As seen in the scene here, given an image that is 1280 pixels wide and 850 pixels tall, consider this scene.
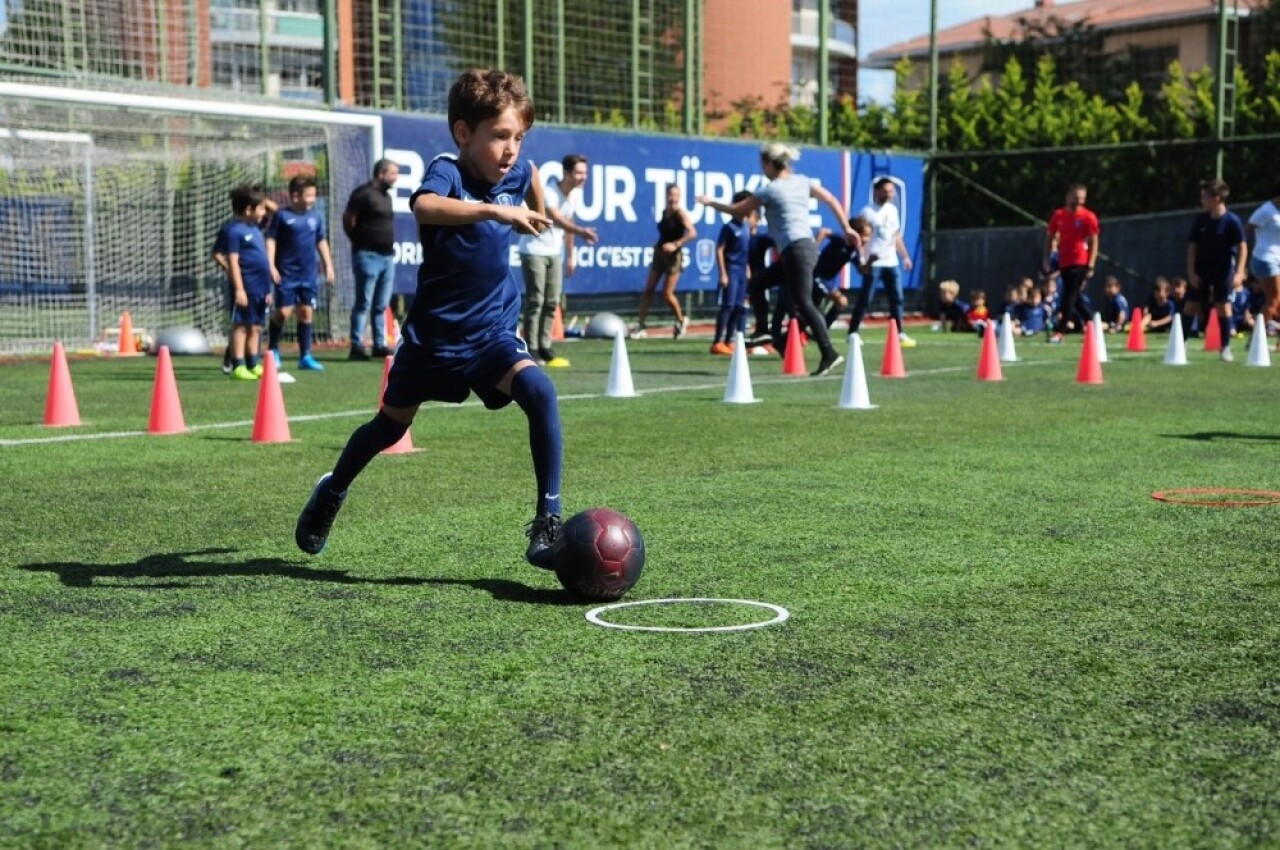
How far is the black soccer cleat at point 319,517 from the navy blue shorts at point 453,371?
1.30 feet

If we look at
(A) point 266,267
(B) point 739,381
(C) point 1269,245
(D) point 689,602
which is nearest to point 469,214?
(D) point 689,602

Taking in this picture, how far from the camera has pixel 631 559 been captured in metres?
5.43

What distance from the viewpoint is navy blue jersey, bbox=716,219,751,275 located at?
2033 cm

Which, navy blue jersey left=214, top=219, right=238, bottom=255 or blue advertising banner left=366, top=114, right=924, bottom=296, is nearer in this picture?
navy blue jersey left=214, top=219, right=238, bottom=255

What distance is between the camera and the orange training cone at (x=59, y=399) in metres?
11.3

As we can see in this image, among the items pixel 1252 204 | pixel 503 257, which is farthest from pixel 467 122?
pixel 1252 204

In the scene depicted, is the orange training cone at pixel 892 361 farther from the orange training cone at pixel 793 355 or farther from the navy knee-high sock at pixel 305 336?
the navy knee-high sock at pixel 305 336

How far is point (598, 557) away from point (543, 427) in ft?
2.19

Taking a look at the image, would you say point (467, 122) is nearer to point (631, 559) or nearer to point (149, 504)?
point (631, 559)

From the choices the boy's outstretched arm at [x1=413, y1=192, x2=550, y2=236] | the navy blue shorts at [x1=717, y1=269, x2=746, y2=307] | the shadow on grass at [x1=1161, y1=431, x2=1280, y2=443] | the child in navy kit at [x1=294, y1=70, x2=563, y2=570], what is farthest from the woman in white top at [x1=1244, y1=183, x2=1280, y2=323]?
the boy's outstretched arm at [x1=413, y1=192, x2=550, y2=236]

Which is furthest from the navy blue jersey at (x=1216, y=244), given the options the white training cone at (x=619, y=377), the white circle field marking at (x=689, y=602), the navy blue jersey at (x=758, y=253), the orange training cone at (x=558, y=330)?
the white circle field marking at (x=689, y=602)

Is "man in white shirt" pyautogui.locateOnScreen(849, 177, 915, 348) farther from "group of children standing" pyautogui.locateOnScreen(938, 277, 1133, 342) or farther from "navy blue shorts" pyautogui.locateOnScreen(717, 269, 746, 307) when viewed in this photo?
"group of children standing" pyautogui.locateOnScreen(938, 277, 1133, 342)

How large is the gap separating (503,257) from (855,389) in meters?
6.69

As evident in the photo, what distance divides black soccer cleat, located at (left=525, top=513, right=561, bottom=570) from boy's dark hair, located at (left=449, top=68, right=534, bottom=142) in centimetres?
135
